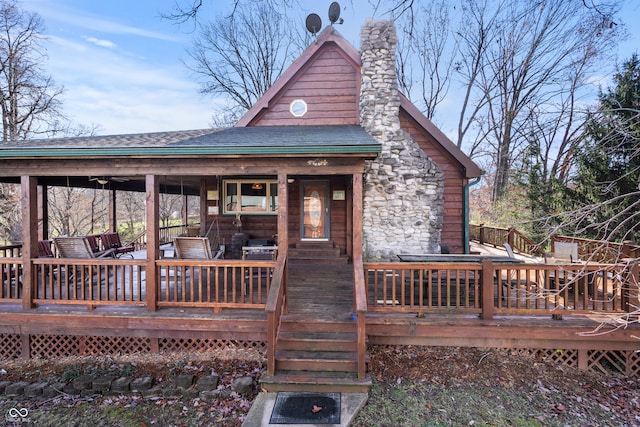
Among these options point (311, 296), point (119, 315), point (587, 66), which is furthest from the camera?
point (587, 66)

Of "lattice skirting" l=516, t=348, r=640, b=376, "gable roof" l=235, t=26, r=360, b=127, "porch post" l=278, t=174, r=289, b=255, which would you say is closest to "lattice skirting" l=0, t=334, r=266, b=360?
"porch post" l=278, t=174, r=289, b=255

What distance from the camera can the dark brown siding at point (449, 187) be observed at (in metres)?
8.24

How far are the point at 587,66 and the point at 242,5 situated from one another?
1826 cm

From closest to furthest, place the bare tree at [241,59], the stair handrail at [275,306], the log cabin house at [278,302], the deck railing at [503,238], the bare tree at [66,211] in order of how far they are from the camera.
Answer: the stair handrail at [275,306] → the log cabin house at [278,302] → the deck railing at [503,238] → the bare tree at [66,211] → the bare tree at [241,59]

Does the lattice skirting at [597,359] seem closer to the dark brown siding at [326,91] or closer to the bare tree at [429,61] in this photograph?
the dark brown siding at [326,91]

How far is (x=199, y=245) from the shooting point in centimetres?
548

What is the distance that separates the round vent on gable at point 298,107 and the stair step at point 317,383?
6.84 metres

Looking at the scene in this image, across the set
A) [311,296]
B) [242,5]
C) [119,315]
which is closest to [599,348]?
[311,296]

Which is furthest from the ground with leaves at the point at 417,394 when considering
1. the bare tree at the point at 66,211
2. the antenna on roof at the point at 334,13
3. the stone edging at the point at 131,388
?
the bare tree at the point at 66,211

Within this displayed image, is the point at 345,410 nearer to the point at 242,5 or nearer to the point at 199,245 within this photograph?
the point at 199,245

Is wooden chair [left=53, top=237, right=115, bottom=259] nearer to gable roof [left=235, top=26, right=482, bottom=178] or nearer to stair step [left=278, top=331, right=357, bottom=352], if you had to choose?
stair step [left=278, top=331, right=357, bottom=352]

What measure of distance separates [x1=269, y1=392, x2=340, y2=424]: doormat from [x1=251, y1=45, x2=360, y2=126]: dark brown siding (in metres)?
6.80

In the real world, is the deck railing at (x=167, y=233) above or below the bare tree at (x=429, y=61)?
below

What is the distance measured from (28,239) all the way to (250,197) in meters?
4.64
